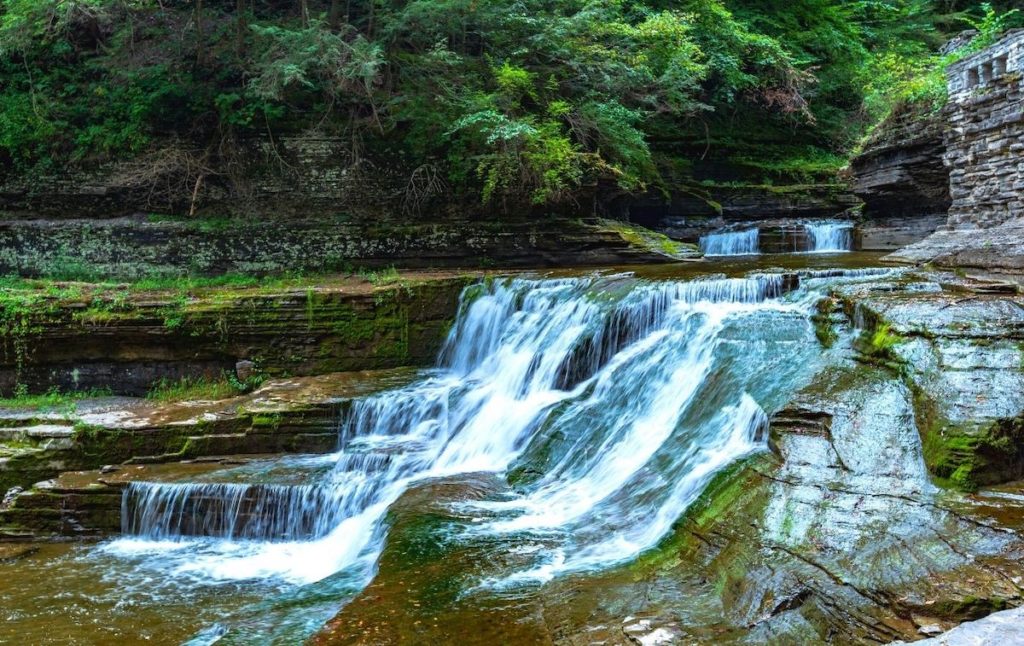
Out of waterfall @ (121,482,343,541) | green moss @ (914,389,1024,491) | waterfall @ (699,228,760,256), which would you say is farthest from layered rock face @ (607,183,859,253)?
green moss @ (914,389,1024,491)

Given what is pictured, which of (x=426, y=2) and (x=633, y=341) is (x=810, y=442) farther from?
(x=426, y=2)

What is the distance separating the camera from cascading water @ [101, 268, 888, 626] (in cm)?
568

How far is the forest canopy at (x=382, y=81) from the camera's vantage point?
12547mm

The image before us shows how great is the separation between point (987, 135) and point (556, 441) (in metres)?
7.19

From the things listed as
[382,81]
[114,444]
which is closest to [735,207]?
[382,81]

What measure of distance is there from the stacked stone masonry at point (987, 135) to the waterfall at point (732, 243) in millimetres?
4201

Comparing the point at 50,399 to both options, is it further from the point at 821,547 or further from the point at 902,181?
the point at 902,181

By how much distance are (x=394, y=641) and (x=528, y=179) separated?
9675 mm

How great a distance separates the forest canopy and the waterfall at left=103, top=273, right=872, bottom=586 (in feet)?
14.0

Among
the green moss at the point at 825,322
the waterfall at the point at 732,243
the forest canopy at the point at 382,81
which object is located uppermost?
the forest canopy at the point at 382,81

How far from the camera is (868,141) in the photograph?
13992 millimetres

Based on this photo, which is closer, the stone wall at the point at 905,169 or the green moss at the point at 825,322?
the green moss at the point at 825,322

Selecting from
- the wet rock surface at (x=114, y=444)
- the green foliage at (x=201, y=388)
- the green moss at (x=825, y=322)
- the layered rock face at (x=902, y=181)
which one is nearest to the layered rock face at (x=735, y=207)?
the layered rock face at (x=902, y=181)

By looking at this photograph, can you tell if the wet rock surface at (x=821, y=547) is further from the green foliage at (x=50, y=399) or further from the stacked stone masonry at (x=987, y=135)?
the green foliage at (x=50, y=399)
